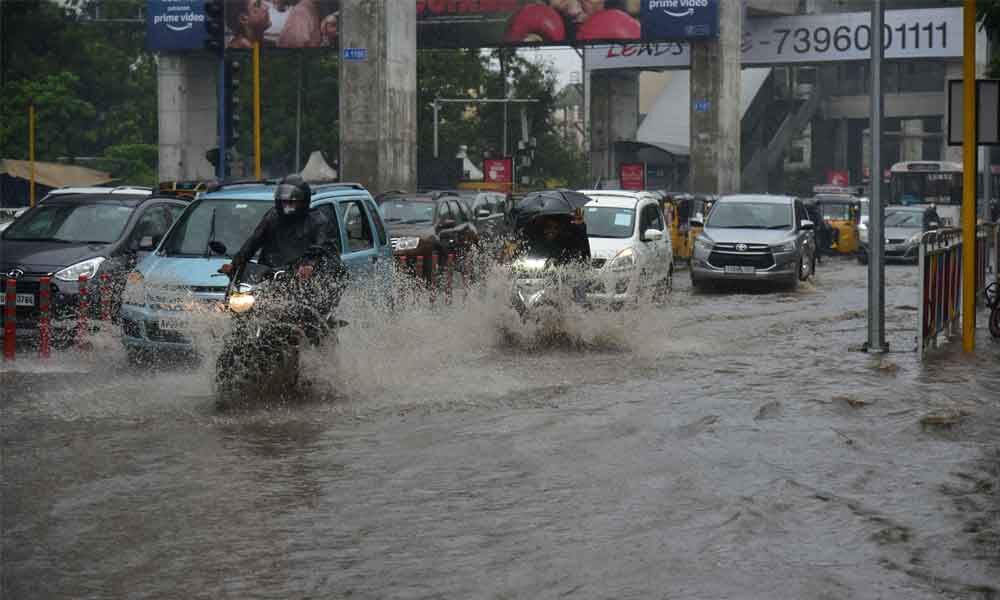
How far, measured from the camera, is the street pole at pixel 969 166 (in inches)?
584

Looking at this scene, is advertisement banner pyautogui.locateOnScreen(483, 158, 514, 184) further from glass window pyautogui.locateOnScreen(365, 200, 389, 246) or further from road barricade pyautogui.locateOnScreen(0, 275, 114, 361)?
glass window pyautogui.locateOnScreen(365, 200, 389, 246)

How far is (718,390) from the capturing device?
1294 centimetres

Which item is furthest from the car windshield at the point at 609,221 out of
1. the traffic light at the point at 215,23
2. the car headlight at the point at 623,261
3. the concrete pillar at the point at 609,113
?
the concrete pillar at the point at 609,113

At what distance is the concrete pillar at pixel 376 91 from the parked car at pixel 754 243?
53.4 feet

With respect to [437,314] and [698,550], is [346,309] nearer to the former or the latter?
[437,314]

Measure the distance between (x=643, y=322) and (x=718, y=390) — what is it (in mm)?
5942

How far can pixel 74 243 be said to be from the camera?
16.5 metres

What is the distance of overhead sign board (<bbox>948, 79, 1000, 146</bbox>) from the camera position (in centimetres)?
1528

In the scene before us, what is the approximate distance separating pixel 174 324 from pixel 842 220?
3446 centimetres

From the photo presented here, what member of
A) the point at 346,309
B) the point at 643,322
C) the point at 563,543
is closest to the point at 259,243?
the point at 346,309

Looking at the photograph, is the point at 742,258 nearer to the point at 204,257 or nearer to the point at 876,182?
the point at 876,182

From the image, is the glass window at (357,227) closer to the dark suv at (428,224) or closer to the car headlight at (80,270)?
the car headlight at (80,270)

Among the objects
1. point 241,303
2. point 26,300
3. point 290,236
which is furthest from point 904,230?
point 241,303

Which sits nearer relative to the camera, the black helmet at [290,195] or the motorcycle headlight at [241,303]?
the motorcycle headlight at [241,303]
